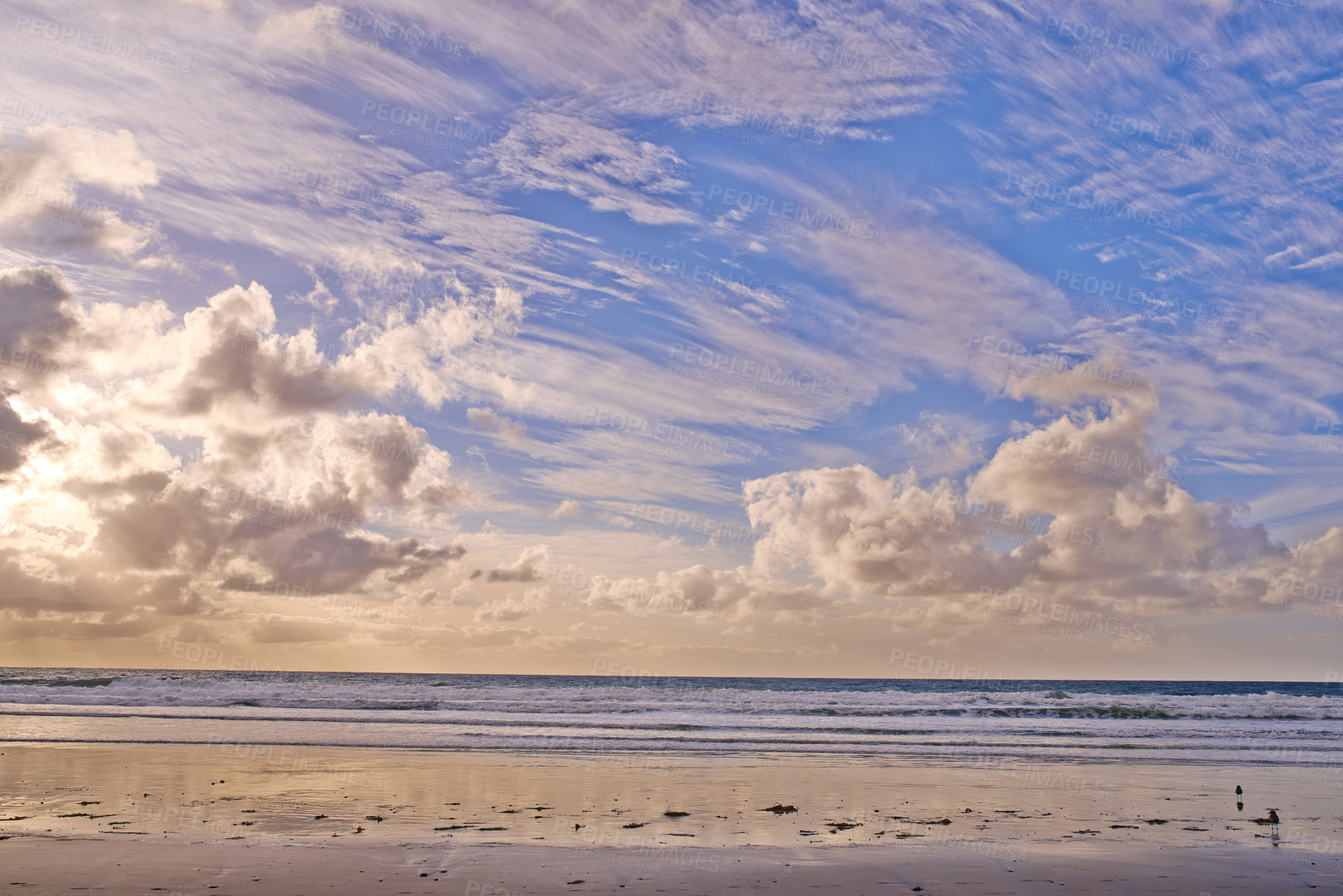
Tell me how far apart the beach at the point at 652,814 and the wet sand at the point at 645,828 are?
7cm

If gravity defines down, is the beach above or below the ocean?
above

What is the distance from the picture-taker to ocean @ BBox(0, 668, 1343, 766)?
26.6m

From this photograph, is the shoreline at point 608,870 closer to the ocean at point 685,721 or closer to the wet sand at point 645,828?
the wet sand at point 645,828

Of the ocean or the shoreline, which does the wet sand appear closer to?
the shoreline

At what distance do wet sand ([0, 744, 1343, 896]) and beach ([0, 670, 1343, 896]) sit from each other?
65 mm

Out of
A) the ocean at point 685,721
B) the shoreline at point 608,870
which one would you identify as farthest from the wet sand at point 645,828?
the ocean at point 685,721

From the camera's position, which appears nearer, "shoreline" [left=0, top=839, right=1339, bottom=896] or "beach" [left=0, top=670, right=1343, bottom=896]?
"shoreline" [left=0, top=839, right=1339, bottom=896]

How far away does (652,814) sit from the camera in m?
14.5

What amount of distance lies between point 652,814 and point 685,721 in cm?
2321

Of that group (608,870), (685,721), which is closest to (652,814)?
(608,870)

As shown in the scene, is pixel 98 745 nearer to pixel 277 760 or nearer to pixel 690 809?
pixel 277 760

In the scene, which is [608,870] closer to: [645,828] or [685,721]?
[645,828]

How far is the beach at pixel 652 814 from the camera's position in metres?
10.3

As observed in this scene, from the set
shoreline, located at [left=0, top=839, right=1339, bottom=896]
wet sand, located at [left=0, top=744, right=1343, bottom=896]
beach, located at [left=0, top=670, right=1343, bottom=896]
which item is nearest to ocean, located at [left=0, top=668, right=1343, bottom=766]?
beach, located at [left=0, top=670, right=1343, bottom=896]
